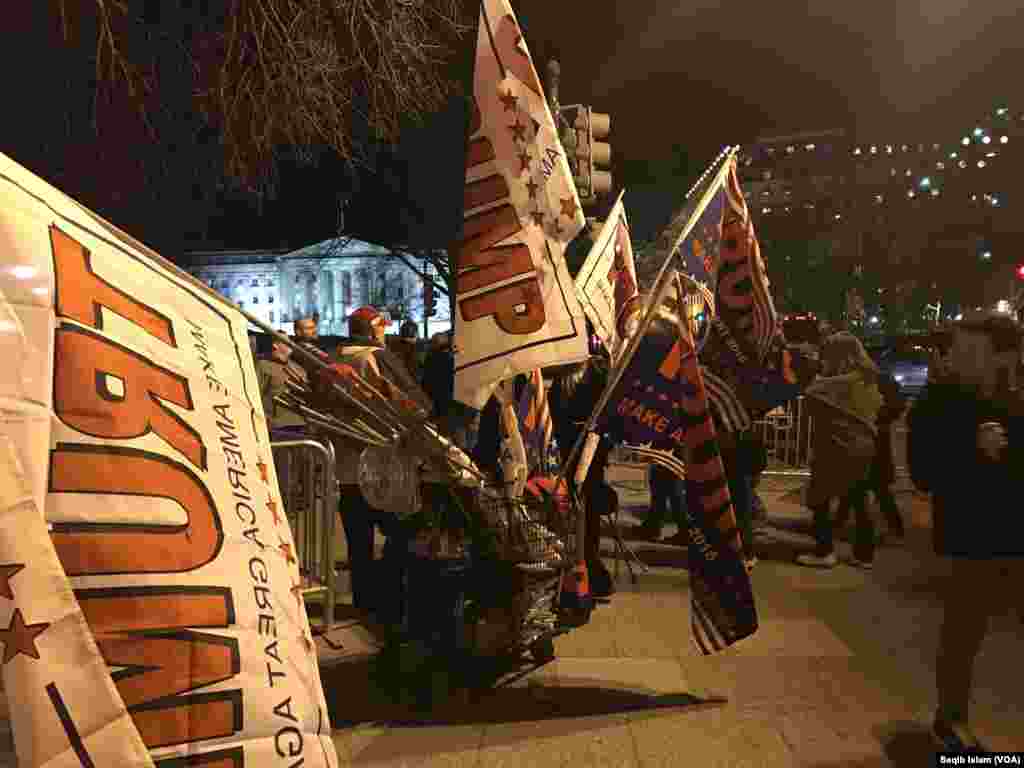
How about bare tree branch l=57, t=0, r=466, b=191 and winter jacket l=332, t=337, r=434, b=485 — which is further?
bare tree branch l=57, t=0, r=466, b=191

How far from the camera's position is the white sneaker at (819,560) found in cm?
689

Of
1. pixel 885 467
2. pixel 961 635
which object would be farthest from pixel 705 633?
pixel 885 467

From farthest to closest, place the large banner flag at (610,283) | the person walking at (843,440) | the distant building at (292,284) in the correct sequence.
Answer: the distant building at (292,284), the person walking at (843,440), the large banner flag at (610,283)

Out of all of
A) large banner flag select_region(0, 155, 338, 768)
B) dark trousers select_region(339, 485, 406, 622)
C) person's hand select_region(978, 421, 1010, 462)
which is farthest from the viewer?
dark trousers select_region(339, 485, 406, 622)

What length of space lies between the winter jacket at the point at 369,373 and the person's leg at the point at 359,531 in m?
0.11

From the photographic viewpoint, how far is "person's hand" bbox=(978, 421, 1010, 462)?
333 centimetres

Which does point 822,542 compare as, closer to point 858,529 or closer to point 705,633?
point 858,529

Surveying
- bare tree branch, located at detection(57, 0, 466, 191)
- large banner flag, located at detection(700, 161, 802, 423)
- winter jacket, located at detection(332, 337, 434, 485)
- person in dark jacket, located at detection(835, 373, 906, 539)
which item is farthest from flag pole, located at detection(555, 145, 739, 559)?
person in dark jacket, located at detection(835, 373, 906, 539)

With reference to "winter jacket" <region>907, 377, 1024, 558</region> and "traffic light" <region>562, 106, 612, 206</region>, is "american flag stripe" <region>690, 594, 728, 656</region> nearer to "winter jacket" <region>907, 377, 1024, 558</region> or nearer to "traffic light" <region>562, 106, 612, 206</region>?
"winter jacket" <region>907, 377, 1024, 558</region>

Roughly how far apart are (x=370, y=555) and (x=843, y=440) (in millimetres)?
4176

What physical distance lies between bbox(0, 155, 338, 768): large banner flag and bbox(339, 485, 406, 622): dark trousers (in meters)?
2.62

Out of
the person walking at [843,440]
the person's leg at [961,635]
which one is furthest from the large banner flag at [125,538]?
the person walking at [843,440]

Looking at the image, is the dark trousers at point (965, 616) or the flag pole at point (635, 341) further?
the flag pole at point (635, 341)

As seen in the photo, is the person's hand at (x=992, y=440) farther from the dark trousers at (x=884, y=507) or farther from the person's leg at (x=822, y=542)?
the dark trousers at (x=884, y=507)
